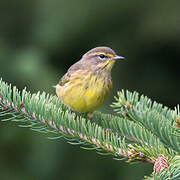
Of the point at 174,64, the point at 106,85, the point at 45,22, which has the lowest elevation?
the point at 106,85

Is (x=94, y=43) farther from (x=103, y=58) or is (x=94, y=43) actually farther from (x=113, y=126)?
(x=113, y=126)

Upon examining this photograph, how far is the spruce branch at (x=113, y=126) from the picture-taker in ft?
9.00

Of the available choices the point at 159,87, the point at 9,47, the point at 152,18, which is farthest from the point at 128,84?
the point at 9,47

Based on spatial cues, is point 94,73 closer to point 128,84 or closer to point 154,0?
point 128,84

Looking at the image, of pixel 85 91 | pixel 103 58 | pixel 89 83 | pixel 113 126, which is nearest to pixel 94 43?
pixel 103 58

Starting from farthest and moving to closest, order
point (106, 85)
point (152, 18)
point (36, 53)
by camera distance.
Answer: point (152, 18) → point (36, 53) → point (106, 85)

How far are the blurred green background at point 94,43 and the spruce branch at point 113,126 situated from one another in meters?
2.24

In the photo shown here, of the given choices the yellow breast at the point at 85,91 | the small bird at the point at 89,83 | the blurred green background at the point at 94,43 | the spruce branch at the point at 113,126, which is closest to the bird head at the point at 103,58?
the small bird at the point at 89,83

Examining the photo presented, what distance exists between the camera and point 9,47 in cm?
615

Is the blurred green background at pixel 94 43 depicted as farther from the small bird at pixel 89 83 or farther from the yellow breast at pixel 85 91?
the yellow breast at pixel 85 91

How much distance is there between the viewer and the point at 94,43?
678 centimetres

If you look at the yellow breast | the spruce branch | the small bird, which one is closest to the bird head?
the small bird

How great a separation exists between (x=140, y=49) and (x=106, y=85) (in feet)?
6.62

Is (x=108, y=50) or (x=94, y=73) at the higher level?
(x=108, y=50)
